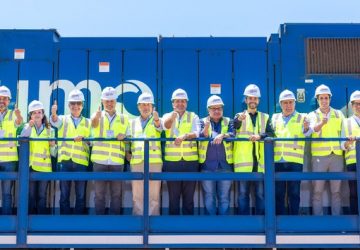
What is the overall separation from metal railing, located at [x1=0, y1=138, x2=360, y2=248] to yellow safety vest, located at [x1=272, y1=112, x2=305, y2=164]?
474 mm

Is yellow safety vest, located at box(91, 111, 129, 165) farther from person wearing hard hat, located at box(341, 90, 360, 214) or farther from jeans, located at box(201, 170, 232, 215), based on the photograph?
person wearing hard hat, located at box(341, 90, 360, 214)

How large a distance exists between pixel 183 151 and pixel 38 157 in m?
1.69

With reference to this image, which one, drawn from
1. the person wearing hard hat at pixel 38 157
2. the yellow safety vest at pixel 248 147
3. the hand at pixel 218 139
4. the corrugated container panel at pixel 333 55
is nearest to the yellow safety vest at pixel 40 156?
the person wearing hard hat at pixel 38 157

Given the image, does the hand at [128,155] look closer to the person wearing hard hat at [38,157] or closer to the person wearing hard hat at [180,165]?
the person wearing hard hat at [180,165]

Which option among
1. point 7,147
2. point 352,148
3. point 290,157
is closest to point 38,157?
point 7,147

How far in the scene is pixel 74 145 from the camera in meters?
5.98

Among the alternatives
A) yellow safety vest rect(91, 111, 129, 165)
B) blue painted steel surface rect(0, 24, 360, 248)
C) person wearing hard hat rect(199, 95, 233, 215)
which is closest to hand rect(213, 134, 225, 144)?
person wearing hard hat rect(199, 95, 233, 215)

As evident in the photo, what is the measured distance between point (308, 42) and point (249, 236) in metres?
3.03

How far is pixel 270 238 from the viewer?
545 cm

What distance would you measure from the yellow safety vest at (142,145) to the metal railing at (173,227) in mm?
481

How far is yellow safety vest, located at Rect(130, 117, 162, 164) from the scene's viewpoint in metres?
5.98

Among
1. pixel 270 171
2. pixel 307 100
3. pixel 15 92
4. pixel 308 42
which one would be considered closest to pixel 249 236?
pixel 270 171

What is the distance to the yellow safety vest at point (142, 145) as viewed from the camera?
19.6ft

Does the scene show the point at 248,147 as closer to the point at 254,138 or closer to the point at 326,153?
the point at 254,138
